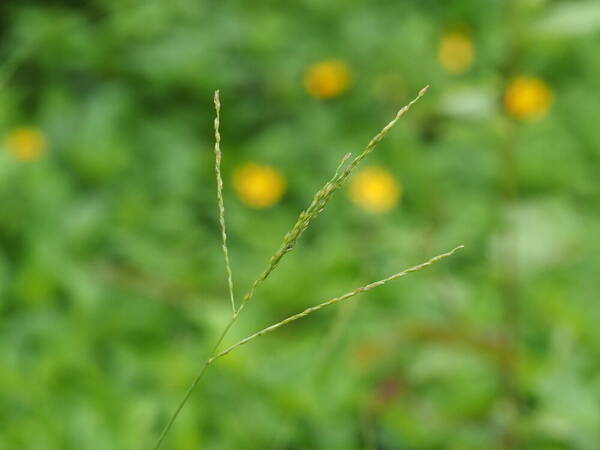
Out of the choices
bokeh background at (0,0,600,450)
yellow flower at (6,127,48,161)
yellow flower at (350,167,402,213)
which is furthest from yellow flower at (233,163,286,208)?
yellow flower at (6,127,48,161)

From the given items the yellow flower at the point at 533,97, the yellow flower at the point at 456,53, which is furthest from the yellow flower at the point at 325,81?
the yellow flower at the point at 533,97

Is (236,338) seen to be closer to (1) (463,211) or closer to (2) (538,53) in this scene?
(1) (463,211)

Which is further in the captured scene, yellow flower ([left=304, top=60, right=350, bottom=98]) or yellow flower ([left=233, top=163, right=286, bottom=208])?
yellow flower ([left=304, top=60, right=350, bottom=98])

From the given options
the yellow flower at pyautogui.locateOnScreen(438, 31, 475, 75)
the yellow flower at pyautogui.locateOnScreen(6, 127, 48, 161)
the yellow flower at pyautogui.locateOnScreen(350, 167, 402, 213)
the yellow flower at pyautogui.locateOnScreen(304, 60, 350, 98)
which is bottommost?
the yellow flower at pyautogui.locateOnScreen(350, 167, 402, 213)

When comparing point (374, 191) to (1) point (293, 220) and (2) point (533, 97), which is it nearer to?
(1) point (293, 220)

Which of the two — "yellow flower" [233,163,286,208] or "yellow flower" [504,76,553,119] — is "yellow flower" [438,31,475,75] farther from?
"yellow flower" [233,163,286,208]

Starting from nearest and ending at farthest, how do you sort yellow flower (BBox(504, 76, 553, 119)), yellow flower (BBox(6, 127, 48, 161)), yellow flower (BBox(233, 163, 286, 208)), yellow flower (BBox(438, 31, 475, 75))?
yellow flower (BBox(6, 127, 48, 161)) < yellow flower (BBox(233, 163, 286, 208)) < yellow flower (BBox(504, 76, 553, 119)) < yellow flower (BBox(438, 31, 475, 75))

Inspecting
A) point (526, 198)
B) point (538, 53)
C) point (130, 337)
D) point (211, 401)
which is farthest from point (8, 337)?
point (538, 53)
